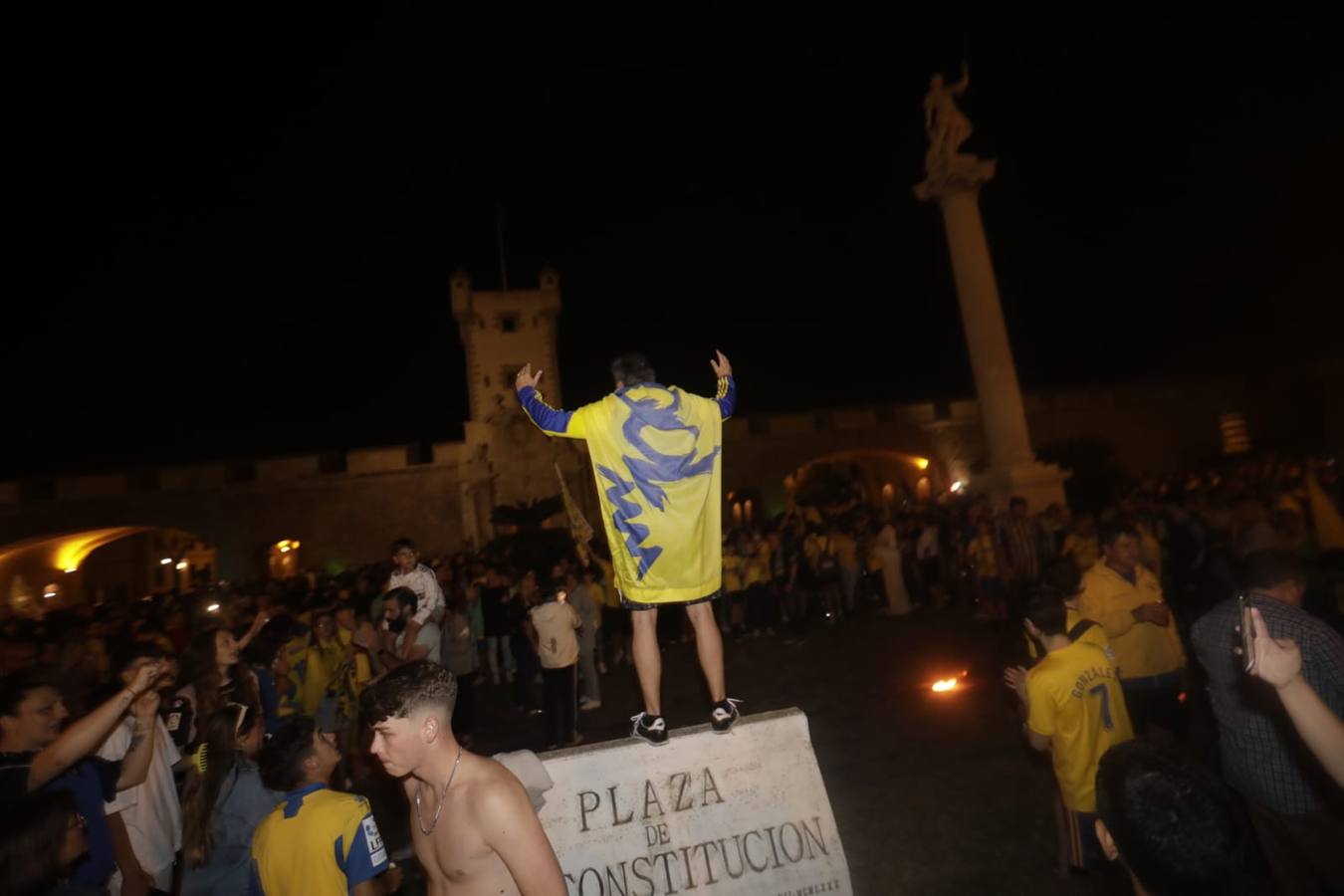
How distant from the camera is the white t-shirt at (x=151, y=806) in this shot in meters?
3.63

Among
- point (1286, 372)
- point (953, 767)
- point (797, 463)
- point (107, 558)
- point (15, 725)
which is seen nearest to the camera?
point (15, 725)

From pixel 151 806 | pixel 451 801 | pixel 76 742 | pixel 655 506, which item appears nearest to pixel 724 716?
pixel 655 506

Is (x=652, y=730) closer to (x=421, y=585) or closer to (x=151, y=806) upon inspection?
(x=151, y=806)

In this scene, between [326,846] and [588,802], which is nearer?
[326,846]

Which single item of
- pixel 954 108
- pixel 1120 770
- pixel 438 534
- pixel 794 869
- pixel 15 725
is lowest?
pixel 794 869

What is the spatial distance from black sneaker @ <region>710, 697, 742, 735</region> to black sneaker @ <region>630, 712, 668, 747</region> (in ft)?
0.76

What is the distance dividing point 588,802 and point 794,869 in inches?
36.9

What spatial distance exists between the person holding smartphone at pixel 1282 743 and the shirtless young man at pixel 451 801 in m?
2.75

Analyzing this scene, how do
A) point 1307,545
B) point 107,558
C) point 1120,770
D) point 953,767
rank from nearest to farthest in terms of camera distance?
point 1120,770
point 953,767
point 1307,545
point 107,558

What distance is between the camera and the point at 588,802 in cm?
292

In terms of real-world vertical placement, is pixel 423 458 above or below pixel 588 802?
above

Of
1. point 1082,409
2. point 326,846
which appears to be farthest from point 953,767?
point 1082,409

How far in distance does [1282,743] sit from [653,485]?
293 centimetres

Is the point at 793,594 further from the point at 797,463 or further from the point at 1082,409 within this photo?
the point at 1082,409
